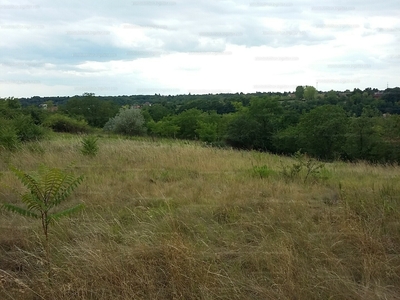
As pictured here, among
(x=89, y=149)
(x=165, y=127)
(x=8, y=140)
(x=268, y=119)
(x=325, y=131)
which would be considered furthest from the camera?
(x=165, y=127)

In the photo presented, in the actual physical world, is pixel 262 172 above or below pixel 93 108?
below

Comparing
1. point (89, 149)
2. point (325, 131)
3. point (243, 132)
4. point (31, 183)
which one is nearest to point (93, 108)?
point (243, 132)

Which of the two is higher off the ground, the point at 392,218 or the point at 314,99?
the point at 314,99

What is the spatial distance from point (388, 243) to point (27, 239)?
3.79m

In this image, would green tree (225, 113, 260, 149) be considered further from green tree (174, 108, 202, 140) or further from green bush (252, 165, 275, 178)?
green bush (252, 165, 275, 178)

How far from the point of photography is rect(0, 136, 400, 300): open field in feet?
10.2

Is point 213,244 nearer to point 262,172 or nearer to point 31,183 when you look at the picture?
point 31,183

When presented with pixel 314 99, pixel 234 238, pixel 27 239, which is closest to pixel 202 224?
pixel 234 238

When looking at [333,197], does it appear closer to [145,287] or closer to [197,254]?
[197,254]

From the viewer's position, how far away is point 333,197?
5.40 m

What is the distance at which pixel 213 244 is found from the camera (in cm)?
394

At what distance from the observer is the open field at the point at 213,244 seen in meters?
3.12

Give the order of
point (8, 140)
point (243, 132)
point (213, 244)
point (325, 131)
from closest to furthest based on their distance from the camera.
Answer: point (213, 244)
point (8, 140)
point (325, 131)
point (243, 132)

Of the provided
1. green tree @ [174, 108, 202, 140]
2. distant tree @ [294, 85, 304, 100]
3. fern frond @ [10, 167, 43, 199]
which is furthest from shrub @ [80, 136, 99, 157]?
green tree @ [174, 108, 202, 140]
